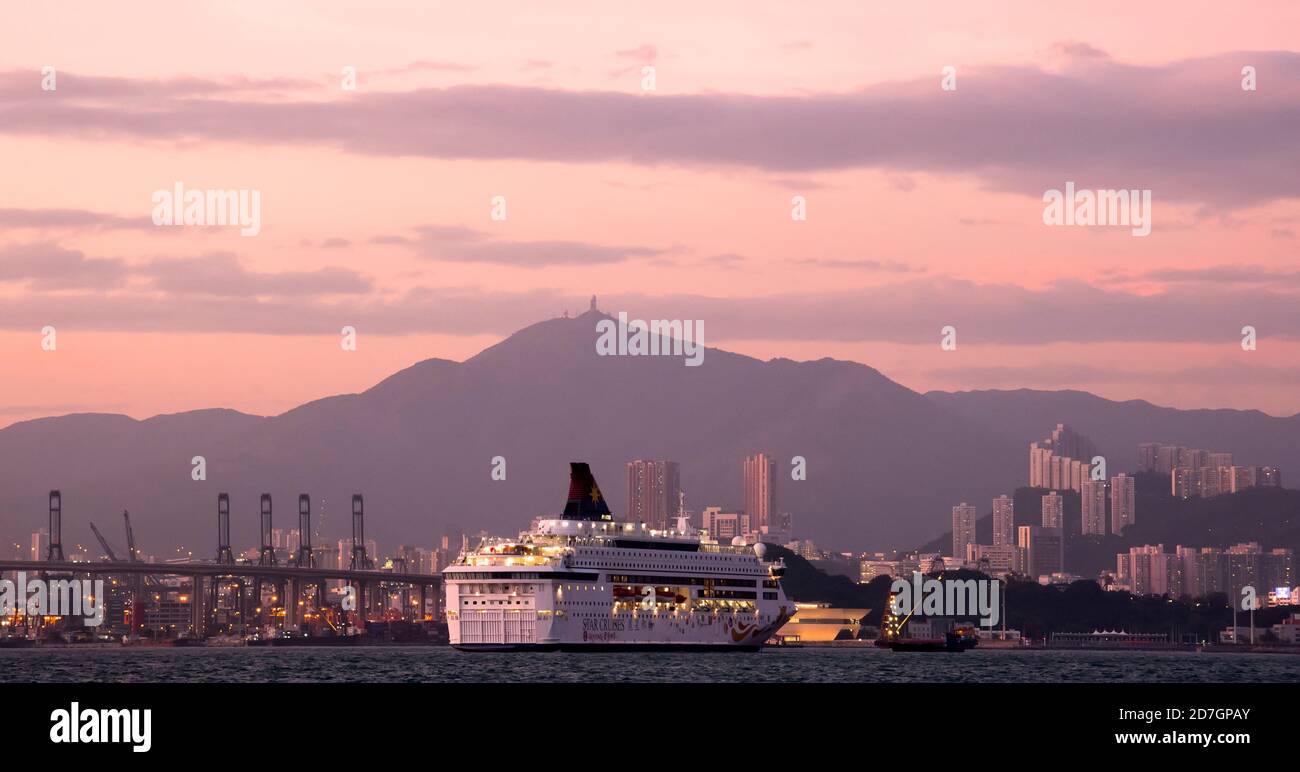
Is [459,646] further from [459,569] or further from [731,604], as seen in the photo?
[731,604]

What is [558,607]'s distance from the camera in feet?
534

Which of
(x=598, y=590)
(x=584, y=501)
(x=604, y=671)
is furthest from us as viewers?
(x=584, y=501)

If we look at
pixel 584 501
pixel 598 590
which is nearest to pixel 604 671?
pixel 598 590

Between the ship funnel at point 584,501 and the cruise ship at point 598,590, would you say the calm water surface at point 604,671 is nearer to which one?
the cruise ship at point 598,590

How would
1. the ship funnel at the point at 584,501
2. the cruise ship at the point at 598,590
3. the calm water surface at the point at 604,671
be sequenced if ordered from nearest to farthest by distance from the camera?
the calm water surface at the point at 604,671 → the cruise ship at the point at 598,590 → the ship funnel at the point at 584,501

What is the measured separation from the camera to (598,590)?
166 metres

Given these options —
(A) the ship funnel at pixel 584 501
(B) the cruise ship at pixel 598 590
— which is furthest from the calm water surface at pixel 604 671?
(A) the ship funnel at pixel 584 501

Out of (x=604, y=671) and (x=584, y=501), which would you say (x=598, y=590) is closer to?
(x=584, y=501)

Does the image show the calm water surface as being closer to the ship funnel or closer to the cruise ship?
the cruise ship

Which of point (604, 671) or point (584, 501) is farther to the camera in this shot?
point (584, 501)

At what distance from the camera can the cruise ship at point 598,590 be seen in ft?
536
